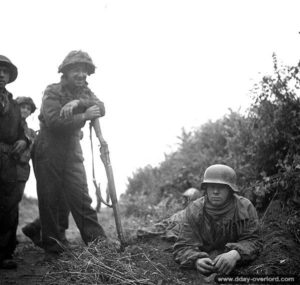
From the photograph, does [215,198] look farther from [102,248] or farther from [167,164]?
[167,164]

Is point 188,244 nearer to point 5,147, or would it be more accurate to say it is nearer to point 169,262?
point 169,262

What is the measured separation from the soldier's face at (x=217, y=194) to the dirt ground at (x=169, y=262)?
2.30 ft

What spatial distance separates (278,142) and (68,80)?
323cm

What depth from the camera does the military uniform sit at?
507 centimetres

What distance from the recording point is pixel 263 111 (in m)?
5.99

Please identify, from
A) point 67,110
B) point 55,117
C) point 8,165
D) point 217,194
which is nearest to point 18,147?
point 8,165

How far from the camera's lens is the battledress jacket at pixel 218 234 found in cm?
380

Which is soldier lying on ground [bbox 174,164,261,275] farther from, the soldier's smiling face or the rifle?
the soldier's smiling face

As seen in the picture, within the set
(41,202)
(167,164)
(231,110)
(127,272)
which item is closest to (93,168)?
(41,202)

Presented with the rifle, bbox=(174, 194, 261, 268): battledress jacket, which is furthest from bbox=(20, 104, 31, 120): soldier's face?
bbox=(174, 194, 261, 268): battledress jacket

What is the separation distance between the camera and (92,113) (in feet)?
16.3

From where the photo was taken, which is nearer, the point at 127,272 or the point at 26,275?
the point at 127,272

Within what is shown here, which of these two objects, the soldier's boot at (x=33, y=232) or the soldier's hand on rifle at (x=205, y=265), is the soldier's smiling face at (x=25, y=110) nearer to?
the soldier's boot at (x=33, y=232)

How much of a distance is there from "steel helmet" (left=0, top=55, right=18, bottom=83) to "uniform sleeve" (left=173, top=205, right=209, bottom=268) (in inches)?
117
